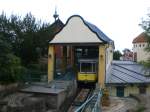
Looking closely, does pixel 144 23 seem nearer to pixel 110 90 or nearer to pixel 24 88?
pixel 110 90

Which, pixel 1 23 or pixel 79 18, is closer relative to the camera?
pixel 79 18

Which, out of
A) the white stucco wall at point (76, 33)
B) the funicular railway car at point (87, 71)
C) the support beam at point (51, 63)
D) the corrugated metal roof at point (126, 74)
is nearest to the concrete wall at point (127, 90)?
the corrugated metal roof at point (126, 74)

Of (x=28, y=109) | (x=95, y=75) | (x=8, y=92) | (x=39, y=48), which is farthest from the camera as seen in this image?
(x=39, y=48)

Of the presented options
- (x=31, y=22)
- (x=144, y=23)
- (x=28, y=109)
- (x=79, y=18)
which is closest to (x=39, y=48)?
(x=31, y=22)

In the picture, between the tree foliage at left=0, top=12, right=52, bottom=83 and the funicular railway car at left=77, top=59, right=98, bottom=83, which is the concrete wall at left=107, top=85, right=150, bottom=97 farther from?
the tree foliage at left=0, top=12, right=52, bottom=83

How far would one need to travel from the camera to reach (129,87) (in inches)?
1702

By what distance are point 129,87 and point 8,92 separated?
12.2m

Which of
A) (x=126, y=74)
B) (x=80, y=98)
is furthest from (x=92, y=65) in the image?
(x=126, y=74)

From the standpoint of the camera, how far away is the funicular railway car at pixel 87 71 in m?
42.7

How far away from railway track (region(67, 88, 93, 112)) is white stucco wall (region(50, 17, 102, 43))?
5043mm

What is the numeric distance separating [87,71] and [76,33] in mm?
4027

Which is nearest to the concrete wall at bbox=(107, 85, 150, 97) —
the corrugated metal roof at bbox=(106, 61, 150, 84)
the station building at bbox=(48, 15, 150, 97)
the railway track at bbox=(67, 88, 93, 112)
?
the station building at bbox=(48, 15, 150, 97)

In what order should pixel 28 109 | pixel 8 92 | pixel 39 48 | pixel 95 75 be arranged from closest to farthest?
pixel 28 109 < pixel 8 92 < pixel 95 75 < pixel 39 48

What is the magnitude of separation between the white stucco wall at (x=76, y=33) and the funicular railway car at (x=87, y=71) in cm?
210
